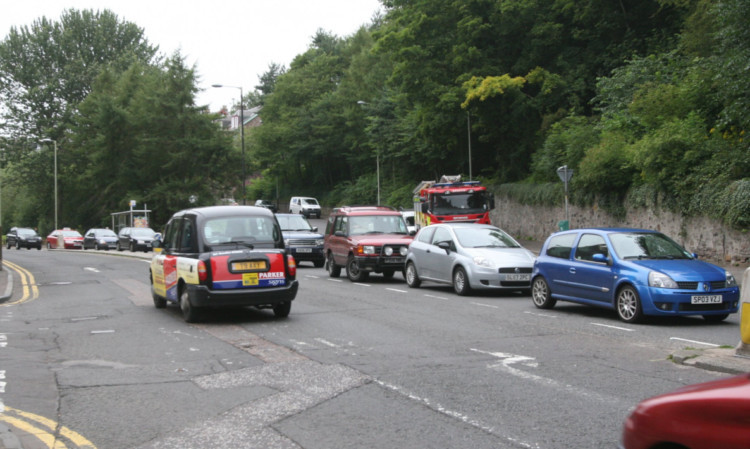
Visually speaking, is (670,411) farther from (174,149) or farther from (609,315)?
(174,149)

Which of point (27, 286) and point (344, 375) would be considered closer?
point (344, 375)

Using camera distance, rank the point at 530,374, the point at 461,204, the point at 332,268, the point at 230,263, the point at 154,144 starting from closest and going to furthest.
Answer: the point at 530,374 → the point at 230,263 → the point at 332,268 → the point at 461,204 → the point at 154,144

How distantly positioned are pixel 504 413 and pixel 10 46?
7100 centimetres

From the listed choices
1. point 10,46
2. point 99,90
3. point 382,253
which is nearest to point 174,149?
point 99,90

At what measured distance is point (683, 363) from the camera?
334 inches

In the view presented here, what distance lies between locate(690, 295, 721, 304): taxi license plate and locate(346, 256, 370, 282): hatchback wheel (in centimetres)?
1054

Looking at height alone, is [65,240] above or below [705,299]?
above

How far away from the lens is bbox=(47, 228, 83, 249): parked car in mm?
56156

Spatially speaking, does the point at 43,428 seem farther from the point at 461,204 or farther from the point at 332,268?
the point at 461,204

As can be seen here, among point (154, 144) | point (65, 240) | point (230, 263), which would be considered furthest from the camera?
point (154, 144)

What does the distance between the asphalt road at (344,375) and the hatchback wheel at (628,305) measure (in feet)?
0.83

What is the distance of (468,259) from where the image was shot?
55.7 ft

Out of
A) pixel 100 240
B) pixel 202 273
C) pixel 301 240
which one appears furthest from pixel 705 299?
pixel 100 240

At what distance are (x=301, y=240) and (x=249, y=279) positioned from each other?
1509 centimetres
